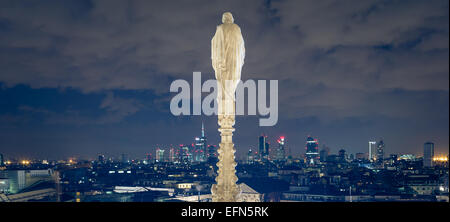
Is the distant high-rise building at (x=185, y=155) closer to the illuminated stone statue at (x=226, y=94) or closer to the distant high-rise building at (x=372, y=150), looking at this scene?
the distant high-rise building at (x=372, y=150)

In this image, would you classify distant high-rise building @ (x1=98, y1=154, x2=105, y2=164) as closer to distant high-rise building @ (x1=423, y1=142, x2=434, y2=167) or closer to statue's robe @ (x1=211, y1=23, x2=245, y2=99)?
distant high-rise building @ (x1=423, y1=142, x2=434, y2=167)

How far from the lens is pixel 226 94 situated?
3678 mm

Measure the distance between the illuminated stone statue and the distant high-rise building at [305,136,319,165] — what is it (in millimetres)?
82341

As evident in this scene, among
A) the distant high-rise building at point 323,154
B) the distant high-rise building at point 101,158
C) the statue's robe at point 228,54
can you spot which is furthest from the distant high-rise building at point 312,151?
the statue's robe at point 228,54

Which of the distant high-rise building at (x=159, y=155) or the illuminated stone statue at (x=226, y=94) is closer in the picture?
the illuminated stone statue at (x=226, y=94)

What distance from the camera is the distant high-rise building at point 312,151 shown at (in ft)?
277

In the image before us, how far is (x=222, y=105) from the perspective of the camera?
368cm

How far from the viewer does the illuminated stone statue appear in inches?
142

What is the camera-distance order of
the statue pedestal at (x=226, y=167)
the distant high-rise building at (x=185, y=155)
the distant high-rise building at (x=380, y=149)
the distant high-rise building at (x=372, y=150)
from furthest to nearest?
1. the distant high-rise building at (x=185, y=155)
2. the distant high-rise building at (x=372, y=150)
3. the distant high-rise building at (x=380, y=149)
4. the statue pedestal at (x=226, y=167)

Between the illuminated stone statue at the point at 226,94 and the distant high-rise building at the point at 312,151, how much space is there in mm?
82341

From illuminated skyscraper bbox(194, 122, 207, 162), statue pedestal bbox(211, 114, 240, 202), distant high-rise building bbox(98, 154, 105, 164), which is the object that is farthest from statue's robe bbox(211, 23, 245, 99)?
distant high-rise building bbox(98, 154, 105, 164)

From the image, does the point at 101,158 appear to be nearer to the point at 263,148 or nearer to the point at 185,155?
the point at 185,155
